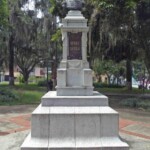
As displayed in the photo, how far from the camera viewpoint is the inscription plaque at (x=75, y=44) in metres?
9.84

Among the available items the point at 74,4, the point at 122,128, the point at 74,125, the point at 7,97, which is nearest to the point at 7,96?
the point at 7,97

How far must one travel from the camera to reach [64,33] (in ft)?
32.3

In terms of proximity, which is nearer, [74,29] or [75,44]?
[74,29]

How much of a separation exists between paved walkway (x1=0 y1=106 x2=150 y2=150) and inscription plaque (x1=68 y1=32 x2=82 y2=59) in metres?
2.87

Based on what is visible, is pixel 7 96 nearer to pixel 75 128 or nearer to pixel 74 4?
pixel 74 4

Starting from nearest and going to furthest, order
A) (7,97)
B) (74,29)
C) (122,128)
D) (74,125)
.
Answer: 1. (74,125)
2. (74,29)
3. (122,128)
4. (7,97)

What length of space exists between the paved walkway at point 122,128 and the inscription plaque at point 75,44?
2870 mm

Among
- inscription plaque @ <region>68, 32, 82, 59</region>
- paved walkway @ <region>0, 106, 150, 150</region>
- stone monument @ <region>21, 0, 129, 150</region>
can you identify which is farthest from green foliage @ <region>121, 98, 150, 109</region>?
stone monument @ <region>21, 0, 129, 150</region>

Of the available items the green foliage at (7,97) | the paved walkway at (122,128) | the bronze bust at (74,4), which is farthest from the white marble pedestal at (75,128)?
the green foliage at (7,97)

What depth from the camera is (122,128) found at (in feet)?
37.4

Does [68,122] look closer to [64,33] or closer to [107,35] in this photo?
[64,33]

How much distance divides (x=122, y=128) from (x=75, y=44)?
360 centimetres

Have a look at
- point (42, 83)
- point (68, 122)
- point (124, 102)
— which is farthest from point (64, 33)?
point (42, 83)

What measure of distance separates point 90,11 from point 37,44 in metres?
12.0
